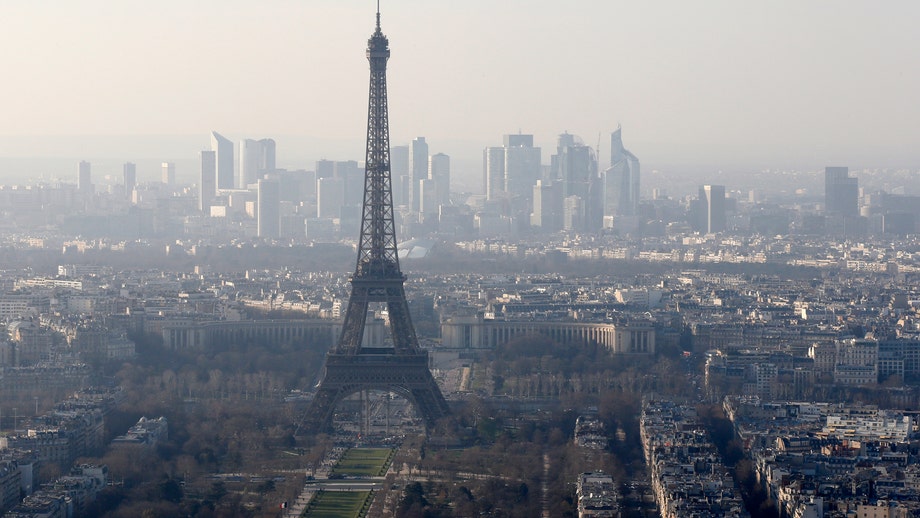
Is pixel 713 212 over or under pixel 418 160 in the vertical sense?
under

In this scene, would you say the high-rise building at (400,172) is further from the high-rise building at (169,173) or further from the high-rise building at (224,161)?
the high-rise building at (169,173)

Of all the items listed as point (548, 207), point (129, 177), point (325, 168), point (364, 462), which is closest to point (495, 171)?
point (325, 168)

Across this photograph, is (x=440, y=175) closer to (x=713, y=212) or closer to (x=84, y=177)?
(x=713, y=212)

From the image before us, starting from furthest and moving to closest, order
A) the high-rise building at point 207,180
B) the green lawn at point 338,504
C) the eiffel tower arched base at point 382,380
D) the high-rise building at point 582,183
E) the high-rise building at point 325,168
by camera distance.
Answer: the high-rise building at point 207,180 → the high-rise building at point 325,168 → the high-rise building at point 582,183 → the eiffel tower arched base at point 382,380 → the green lawn at point 338,504

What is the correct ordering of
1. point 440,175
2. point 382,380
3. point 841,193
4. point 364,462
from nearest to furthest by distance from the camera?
point 364,462 < point 382,380 < point 841,193 < point 440,175

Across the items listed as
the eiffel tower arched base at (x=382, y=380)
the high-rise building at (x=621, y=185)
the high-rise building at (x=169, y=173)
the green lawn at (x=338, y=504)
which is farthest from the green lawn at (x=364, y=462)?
the high-rise building at (x=169, y=173)

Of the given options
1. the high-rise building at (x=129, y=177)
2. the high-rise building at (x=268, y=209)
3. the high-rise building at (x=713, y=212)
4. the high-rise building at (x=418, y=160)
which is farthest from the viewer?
the high-rise building at (x=129, y=177)
